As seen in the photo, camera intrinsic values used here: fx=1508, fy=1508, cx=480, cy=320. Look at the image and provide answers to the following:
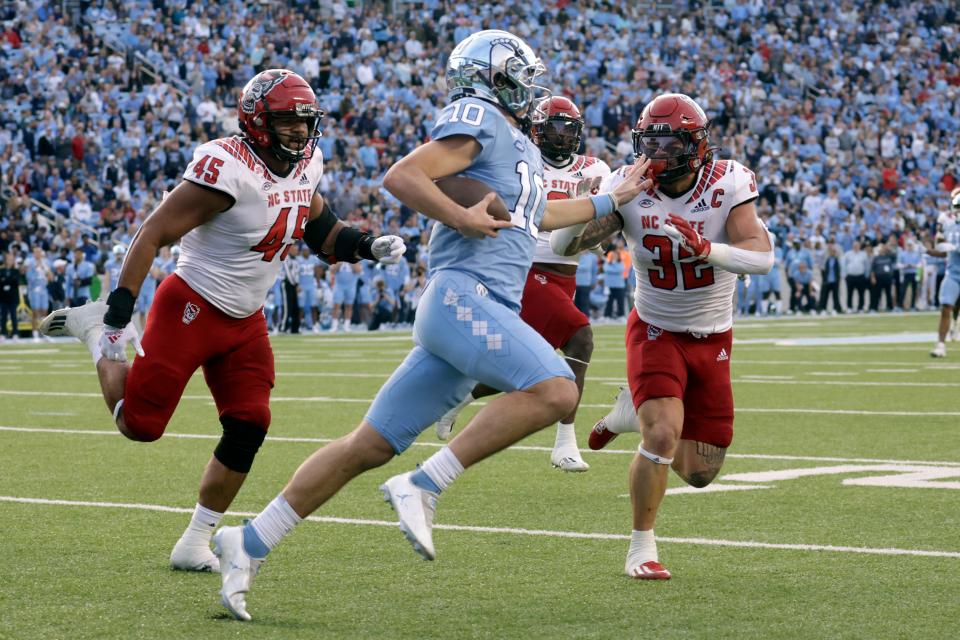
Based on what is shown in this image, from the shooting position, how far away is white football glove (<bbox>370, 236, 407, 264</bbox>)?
18.1 feet

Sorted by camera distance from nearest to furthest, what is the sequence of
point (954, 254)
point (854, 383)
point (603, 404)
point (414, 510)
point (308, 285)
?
point (414, 510) < point (603, 404) < point (854, 383) < point (954, 254) < point (308, 285)

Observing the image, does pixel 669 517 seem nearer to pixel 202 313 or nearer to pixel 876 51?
pixel 202 313

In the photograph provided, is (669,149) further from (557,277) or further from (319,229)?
(557,277)

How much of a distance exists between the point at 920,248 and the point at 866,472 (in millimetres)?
24470

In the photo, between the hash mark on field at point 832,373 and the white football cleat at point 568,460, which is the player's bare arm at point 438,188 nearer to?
the white football cleat at point 568,460

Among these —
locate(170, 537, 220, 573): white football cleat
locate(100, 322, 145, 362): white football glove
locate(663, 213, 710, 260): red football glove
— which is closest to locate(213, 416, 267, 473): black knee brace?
locate(170, 537, 220, 573): white football cleat

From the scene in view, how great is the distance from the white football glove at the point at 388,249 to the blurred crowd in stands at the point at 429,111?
15025mm

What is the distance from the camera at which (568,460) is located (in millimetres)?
8031

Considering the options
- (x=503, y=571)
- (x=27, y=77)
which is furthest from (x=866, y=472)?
(x=27, y=77)

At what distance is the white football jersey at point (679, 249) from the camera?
19.3 ft

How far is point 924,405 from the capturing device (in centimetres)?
1133

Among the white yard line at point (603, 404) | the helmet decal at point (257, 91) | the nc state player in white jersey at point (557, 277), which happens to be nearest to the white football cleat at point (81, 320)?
the helmet decal at point (257, 91)

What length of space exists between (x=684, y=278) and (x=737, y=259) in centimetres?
48

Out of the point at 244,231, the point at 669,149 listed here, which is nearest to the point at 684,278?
the point at 669,149
